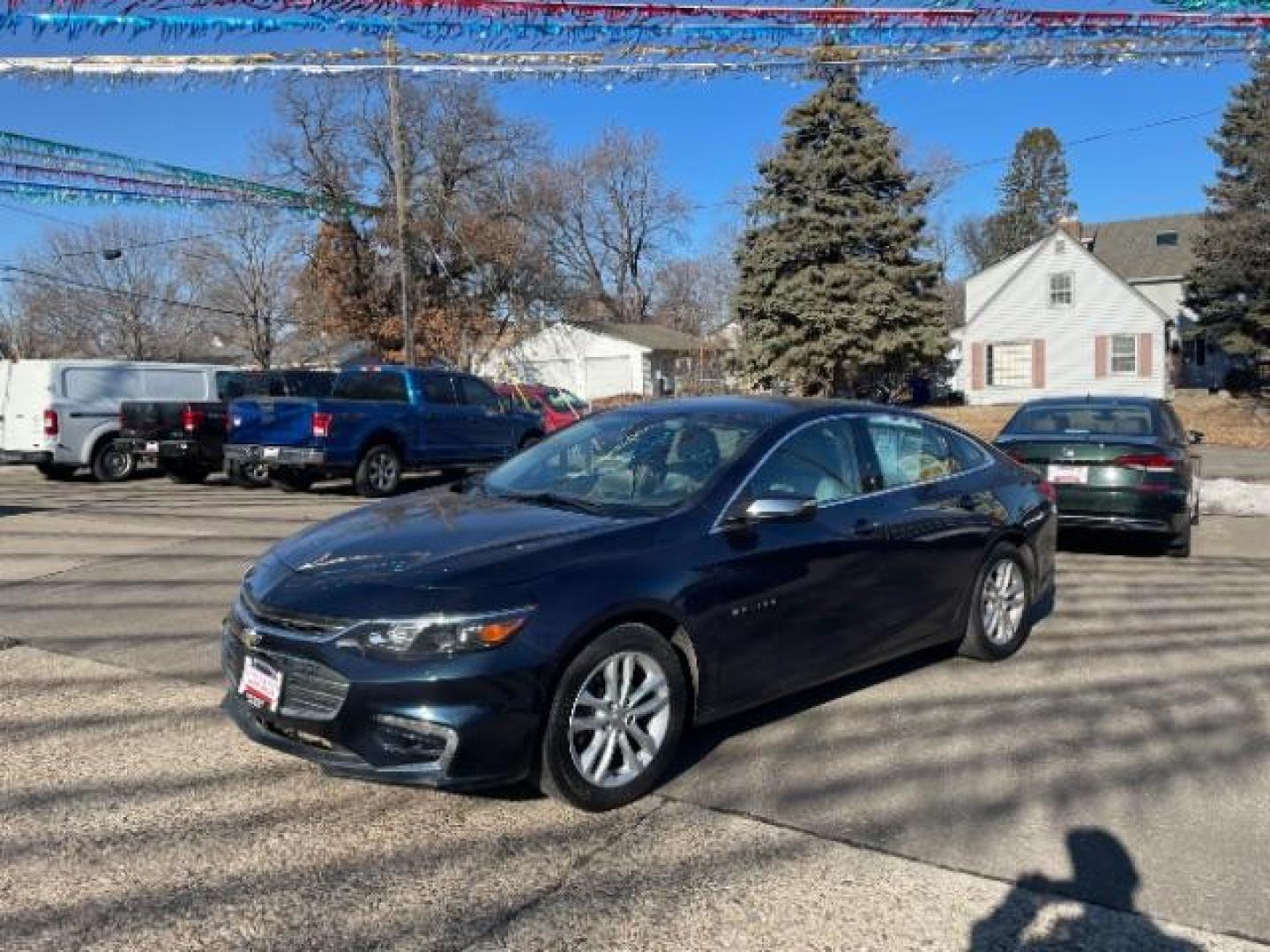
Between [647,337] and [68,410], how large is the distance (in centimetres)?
3686

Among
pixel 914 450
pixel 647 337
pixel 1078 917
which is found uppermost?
pixel 647 337

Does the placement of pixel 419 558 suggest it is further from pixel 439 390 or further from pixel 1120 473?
pixel 439 390

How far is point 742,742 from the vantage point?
4.60 meters

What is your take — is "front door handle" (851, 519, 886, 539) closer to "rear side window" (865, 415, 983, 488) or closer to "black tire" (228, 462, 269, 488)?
"rear side window" (865, 415, 983, 488)

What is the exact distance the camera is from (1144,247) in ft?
157

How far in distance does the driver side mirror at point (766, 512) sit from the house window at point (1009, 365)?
1429 inches

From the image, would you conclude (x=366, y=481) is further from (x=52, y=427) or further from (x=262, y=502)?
(x=52, y=427)

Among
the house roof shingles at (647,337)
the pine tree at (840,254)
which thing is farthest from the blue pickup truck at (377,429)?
the house roof shingles at (647,337)

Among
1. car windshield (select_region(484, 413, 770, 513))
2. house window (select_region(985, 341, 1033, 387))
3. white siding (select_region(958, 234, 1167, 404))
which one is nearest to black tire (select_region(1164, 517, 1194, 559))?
car windshield (select_region(484, 413, 770, 513))

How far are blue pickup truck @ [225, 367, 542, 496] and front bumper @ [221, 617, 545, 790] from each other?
10.0m

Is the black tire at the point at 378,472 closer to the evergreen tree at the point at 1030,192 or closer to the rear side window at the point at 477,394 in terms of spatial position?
the rear side window at the point at 477,394

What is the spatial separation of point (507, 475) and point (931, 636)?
2345 millimetres

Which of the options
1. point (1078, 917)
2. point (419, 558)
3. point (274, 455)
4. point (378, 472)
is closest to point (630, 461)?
point (419, 558)

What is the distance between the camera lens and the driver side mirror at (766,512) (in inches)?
169
